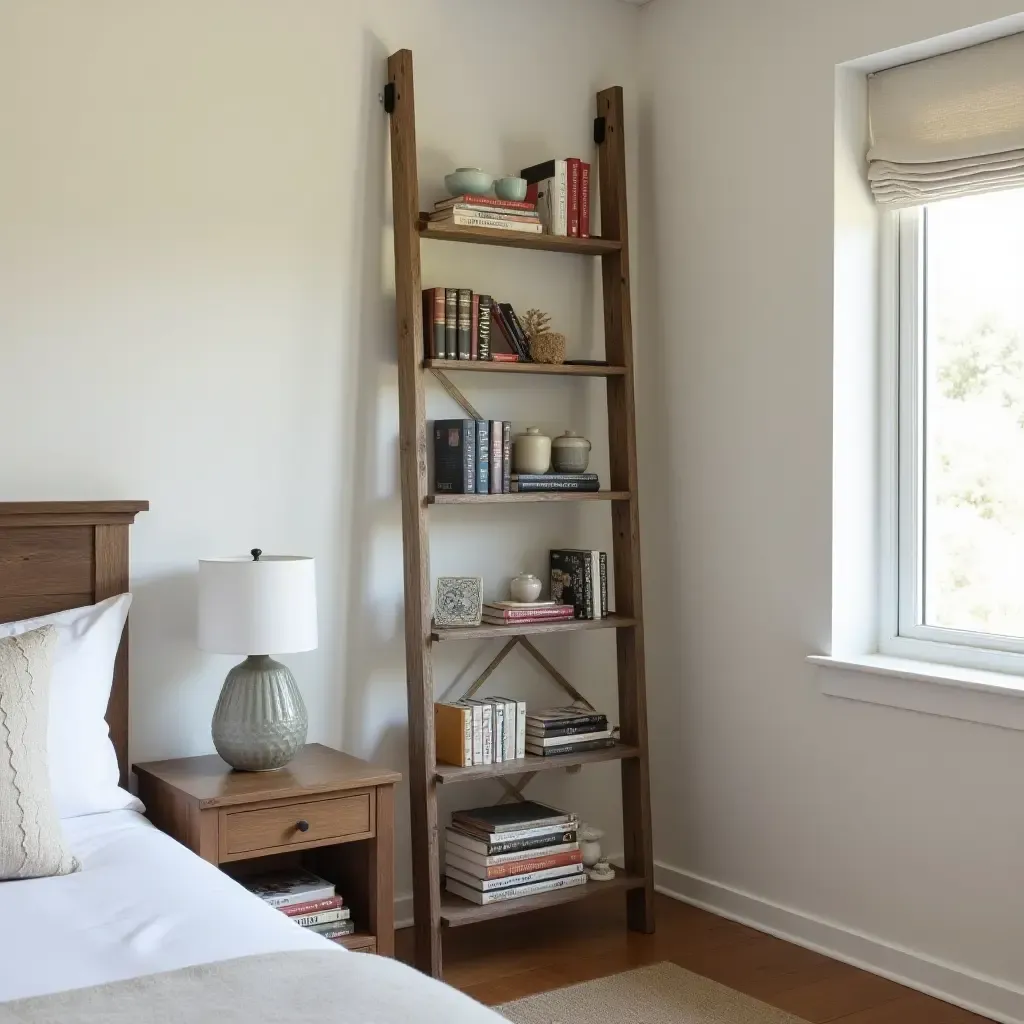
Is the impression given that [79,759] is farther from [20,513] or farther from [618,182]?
[618,182]

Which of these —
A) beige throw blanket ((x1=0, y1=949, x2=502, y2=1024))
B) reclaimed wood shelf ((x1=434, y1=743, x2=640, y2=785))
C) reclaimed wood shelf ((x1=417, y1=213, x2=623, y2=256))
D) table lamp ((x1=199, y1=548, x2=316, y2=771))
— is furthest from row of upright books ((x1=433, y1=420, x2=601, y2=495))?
beige throw blanket ((x1=0, y1=949, x2=502, y2=1024))

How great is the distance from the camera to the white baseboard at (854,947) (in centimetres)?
300

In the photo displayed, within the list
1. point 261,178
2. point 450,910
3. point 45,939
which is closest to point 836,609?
point 450,910

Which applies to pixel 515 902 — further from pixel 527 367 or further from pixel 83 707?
pixel 527 367

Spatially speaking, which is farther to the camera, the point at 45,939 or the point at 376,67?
the point at 376,67

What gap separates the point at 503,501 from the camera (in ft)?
11.2

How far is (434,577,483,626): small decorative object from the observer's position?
11.3 ft

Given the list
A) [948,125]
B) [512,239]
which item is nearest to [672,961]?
[512,239]

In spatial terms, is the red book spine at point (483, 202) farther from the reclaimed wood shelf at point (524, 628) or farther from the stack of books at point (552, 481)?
the reclaimed wood shelf at point (524, 628)

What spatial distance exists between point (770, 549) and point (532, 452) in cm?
73

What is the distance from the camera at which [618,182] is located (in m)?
3.73

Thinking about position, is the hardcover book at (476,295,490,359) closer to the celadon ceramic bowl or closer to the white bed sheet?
the celadon ceramic bowl

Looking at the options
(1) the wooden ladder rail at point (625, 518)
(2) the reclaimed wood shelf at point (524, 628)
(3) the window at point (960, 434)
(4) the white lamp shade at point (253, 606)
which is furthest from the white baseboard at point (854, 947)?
(4) the white lamp shade at point (253, 606)

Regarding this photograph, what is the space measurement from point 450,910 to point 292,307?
1.65 meters
